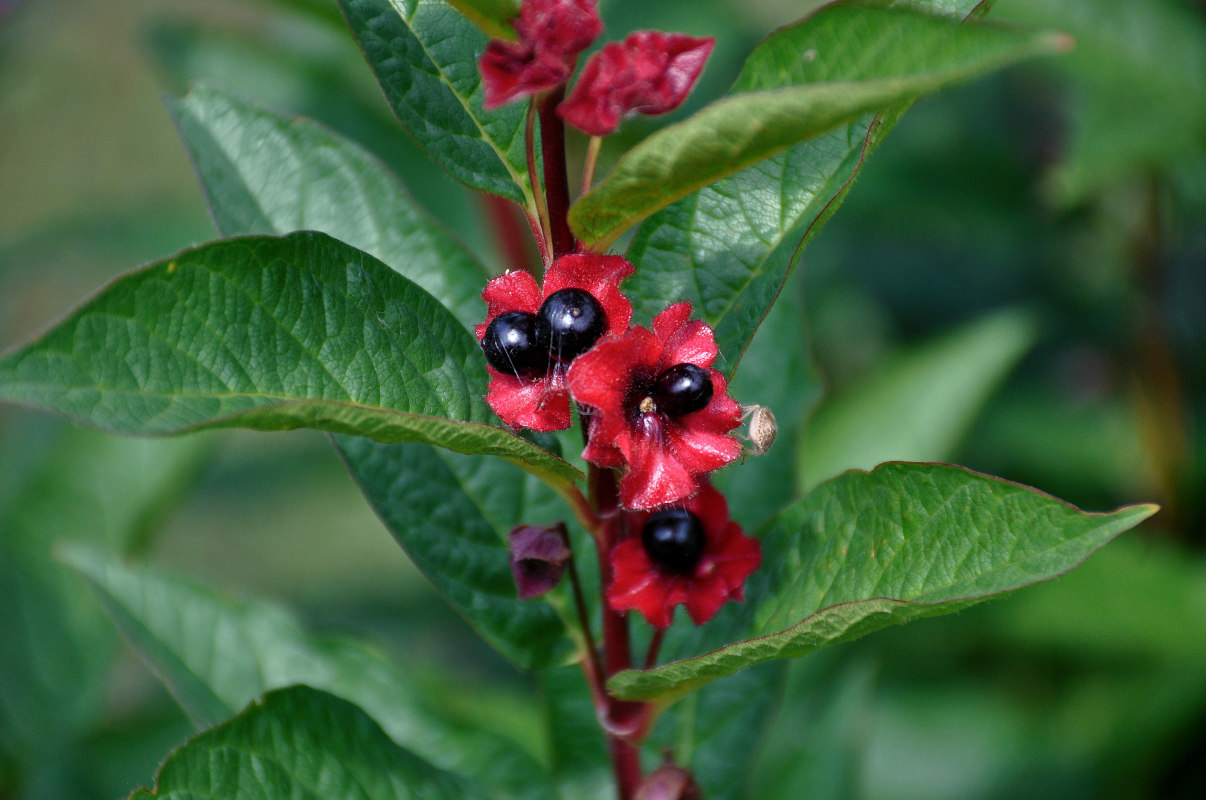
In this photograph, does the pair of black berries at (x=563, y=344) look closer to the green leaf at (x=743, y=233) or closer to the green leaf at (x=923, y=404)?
the green leaf at (x=743, y=233)

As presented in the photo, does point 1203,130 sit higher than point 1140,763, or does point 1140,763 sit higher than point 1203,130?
point 1203,130

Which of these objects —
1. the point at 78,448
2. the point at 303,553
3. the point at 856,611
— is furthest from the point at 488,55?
the point at 303,553

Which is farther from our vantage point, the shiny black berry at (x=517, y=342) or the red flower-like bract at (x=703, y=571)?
the red flower-like bract at (x=703, y=571)

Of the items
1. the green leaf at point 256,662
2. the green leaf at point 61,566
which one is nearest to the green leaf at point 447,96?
the green leaf at point 256,662

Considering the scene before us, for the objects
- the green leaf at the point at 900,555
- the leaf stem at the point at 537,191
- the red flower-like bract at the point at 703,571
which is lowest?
the red flower-like bract at the point at 703,571

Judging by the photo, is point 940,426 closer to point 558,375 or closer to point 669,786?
point 669,786

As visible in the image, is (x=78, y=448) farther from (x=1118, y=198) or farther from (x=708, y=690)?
(x=1118, y=198)

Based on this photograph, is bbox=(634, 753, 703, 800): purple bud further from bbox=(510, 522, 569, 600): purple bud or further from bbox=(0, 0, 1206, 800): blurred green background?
bbox=(0, 0, 1206, 800): blurred green background
